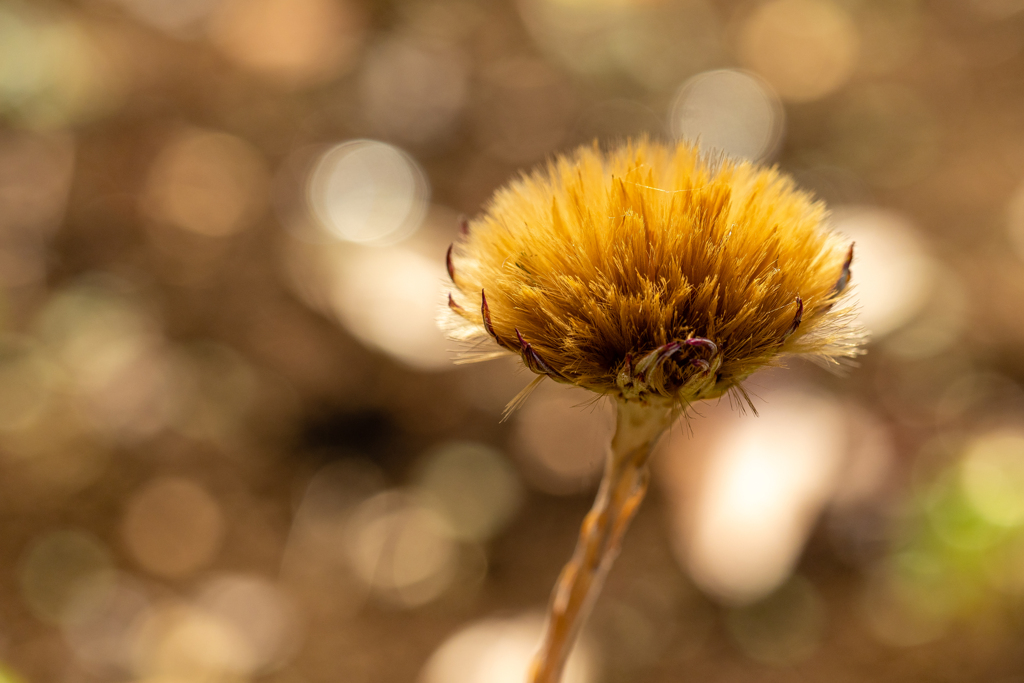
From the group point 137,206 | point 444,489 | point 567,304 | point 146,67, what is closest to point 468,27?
point 146,67

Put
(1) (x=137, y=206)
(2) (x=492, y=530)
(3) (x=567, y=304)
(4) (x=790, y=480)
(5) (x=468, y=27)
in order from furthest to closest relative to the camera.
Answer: (5) (x=468, y=27), (1) (x=137, y=206), (2) (x=492, y=530), (4) (x=790, y=480), (3) (x=567, y=304)

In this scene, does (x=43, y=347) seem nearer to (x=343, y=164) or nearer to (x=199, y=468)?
(x=199, y=468)

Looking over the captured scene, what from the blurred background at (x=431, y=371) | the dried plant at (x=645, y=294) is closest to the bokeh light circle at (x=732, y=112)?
the blurred background at (x=431, y=371)

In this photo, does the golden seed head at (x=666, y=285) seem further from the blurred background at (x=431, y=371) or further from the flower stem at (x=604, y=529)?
the blurred background at (x=431, y=371)

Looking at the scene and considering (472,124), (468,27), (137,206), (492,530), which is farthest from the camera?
(468,27)

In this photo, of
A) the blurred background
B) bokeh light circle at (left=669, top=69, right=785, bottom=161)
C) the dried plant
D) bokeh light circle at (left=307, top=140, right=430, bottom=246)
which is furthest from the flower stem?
bokeh light circle at (left=669, top=69, right=785, bottom=161)

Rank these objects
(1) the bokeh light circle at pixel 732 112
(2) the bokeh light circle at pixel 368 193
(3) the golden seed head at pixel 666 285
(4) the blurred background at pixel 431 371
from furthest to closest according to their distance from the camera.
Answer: (1) the bokeh light circle at pixel 732 112
(2) the bokeh light circle at pixel 368 193
(4) the blurred background at pixel 431 371
(3) the golden seed head at pixel 666 285

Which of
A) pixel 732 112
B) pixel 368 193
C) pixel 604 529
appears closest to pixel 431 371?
pixel 368 193
